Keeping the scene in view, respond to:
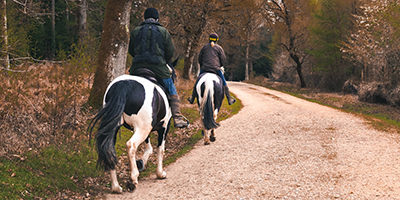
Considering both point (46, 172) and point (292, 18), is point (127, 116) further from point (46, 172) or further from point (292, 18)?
point (292, 18)

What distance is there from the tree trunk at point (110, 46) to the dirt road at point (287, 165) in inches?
122

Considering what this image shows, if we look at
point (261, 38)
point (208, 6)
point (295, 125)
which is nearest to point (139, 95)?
point (295, 125)

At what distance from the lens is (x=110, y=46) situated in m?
8.14

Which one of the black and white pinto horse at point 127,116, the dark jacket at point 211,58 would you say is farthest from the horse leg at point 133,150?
the dark jacket at point 211,58

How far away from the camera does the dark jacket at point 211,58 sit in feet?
28.5

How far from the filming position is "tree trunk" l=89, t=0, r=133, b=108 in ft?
26.6

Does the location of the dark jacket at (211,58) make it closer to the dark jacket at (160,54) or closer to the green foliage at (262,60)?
the dark jacket at (160,54)

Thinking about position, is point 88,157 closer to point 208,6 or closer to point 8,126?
point 8,126

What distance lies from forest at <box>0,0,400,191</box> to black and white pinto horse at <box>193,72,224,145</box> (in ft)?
6.29

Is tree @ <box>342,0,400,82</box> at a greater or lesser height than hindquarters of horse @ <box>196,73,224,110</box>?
greater

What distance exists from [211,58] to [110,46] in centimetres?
289

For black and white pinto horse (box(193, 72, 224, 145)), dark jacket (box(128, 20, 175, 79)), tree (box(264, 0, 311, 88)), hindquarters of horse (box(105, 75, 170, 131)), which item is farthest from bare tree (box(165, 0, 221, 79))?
hindquarters of horse (box(105, 75, 170, 131))

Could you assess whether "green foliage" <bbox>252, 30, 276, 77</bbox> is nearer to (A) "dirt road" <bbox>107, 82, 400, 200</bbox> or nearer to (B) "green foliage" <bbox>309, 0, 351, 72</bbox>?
(B) "green foliage" <bbox>309, 0, 351, 72</bbox>

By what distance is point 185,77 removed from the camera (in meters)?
21.0
